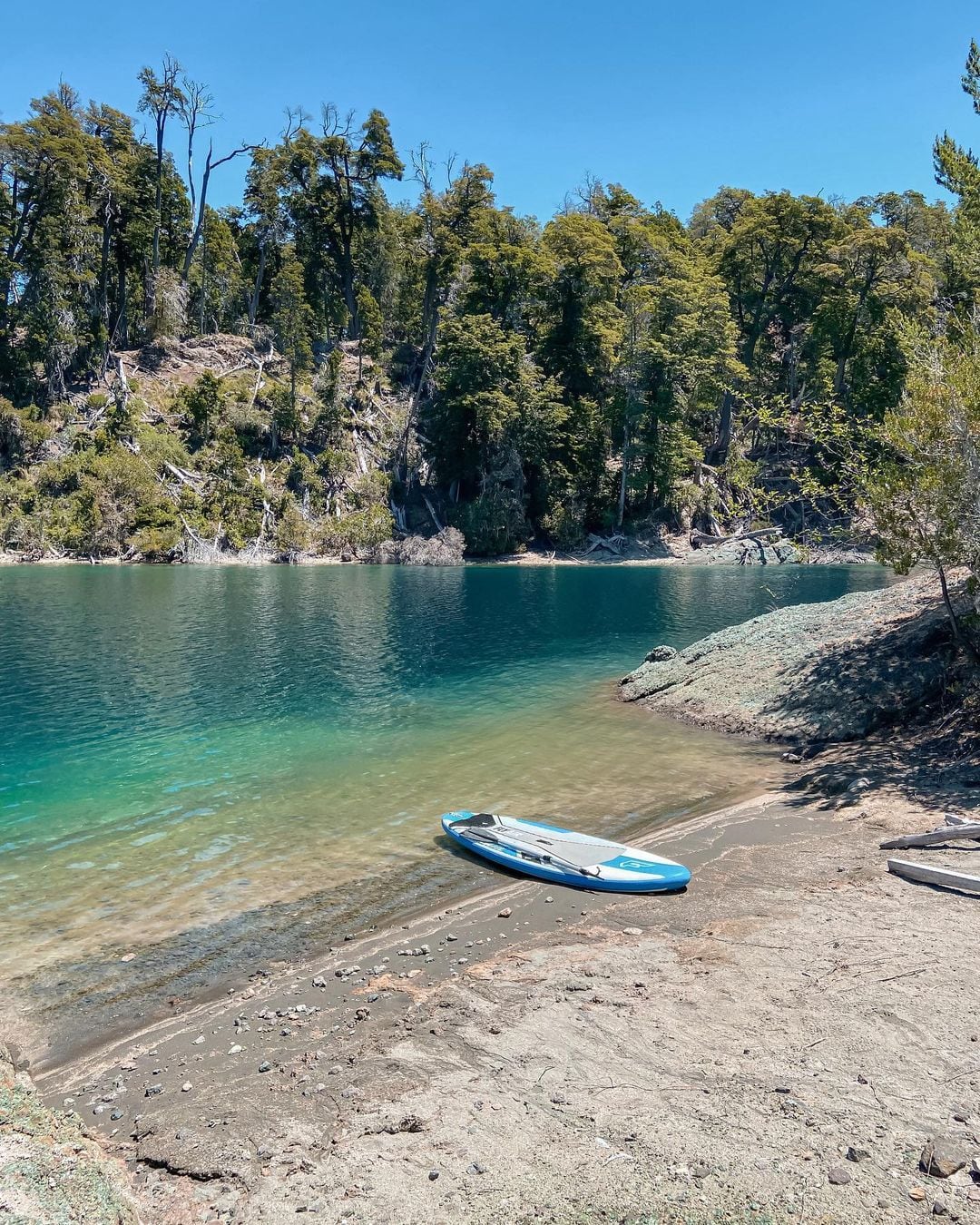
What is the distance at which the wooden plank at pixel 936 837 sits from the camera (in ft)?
34.3

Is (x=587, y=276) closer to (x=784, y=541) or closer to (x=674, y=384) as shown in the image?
(x=674, y=384)

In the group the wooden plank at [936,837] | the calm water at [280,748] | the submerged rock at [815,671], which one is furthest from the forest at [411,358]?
the wooden plank at [936,837]

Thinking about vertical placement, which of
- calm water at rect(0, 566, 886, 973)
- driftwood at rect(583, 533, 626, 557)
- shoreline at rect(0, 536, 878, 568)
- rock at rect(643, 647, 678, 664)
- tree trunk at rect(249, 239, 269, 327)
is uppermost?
tree trunk at rect(249, 239, 269, 327)

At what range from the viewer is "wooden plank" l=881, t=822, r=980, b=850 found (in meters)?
10.5

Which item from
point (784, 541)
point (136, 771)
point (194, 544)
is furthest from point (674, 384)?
point (136, 771)

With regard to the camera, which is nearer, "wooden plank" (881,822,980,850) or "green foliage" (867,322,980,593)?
"wooden plank" (881,822,980,850)

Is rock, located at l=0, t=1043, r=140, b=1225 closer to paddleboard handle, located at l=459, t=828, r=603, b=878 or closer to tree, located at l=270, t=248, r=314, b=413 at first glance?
paddleboard handle, located at l=459, t=828, r=603, b=878

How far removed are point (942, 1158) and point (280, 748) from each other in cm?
1562

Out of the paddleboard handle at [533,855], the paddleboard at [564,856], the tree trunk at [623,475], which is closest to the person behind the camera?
the paddleboard at [564,856]

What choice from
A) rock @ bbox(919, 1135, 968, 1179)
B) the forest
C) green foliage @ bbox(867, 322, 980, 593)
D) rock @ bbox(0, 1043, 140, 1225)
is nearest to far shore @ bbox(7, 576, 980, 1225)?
rock @ bbox(919, 1135, 968, 1179)

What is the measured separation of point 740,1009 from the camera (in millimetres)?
7273

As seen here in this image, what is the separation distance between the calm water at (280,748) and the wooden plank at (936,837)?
3.99 meters

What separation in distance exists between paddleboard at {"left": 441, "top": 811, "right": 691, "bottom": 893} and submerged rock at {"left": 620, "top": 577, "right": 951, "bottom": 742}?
27.5ft

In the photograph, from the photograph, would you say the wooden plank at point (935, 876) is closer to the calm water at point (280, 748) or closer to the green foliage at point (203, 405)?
the calm water at point (280, 748)
